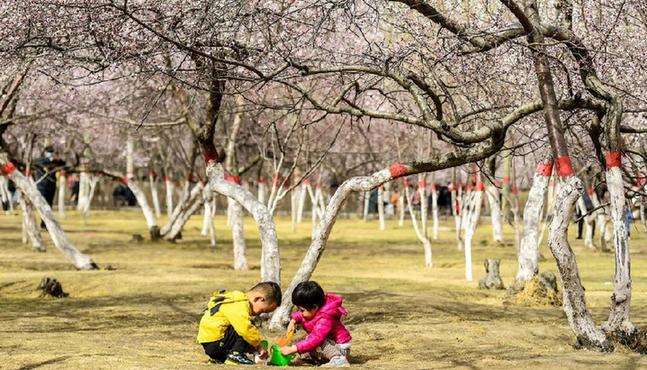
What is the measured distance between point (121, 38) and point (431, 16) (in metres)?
3.46

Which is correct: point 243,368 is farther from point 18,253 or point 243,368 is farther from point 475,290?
point 18,253

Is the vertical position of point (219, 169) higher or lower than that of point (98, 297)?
higher

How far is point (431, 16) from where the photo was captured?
11.9 m

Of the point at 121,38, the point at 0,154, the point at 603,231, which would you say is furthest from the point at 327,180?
the point at 121,38

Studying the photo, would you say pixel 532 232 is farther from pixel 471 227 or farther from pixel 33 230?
pixel 33 230

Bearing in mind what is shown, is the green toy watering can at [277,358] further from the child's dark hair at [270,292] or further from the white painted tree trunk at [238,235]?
the white painted tree trunk at [238,235]

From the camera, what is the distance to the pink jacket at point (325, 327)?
11258mm

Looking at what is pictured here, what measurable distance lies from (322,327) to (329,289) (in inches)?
352

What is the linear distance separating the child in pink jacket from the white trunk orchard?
211cm

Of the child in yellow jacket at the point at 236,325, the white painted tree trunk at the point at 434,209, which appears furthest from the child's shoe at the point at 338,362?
the white painted tree trunk at the point at 434,209

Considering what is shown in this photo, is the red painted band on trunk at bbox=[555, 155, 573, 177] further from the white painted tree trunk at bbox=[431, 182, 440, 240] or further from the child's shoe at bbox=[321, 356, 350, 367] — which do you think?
the white painted tree trunk at bbox=[431, 182, 440, 240]

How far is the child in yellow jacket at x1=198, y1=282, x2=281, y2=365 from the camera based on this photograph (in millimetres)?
11062

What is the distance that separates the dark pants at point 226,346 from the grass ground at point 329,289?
23 centimetres

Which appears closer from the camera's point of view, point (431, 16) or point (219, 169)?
point (431, 16)
